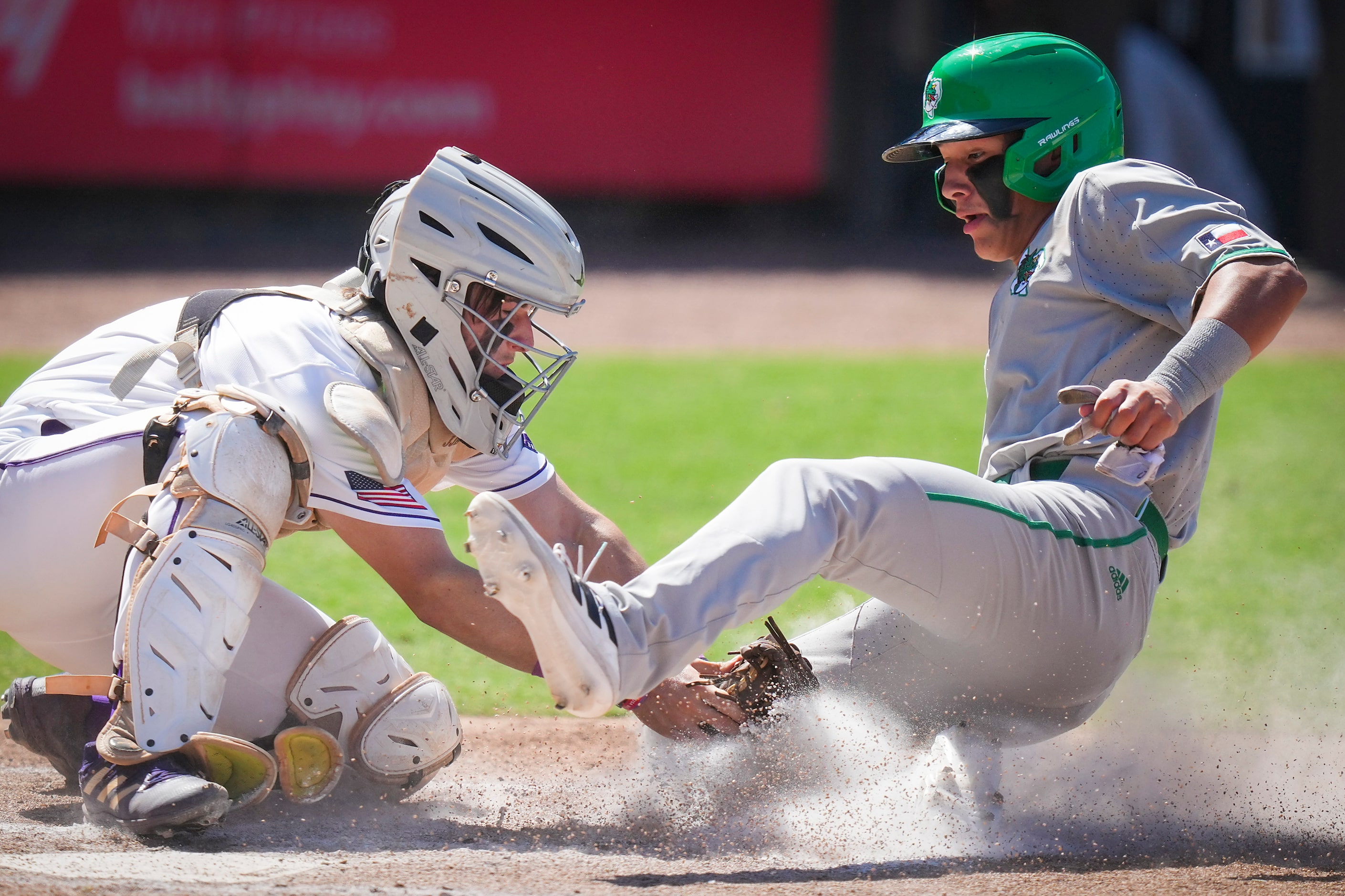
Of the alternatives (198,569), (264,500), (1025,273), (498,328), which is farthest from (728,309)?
(198,569)

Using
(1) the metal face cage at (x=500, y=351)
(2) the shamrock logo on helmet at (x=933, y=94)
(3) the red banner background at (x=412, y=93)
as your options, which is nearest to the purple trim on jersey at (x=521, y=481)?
(1) the metal face cage at (x=500, y=351)

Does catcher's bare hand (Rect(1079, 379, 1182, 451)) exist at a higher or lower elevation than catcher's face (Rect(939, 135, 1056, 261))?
lower

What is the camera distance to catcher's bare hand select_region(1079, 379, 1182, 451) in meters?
2.97

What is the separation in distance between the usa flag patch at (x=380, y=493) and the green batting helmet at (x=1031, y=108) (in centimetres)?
164

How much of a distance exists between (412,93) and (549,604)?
15.9m

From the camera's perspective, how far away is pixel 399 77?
17422 mm

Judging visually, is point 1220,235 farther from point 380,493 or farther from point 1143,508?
point 380,493

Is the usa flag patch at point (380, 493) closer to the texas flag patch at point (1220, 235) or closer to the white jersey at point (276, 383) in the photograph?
the white jersey at point (276, 383)

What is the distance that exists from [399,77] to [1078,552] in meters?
15.7

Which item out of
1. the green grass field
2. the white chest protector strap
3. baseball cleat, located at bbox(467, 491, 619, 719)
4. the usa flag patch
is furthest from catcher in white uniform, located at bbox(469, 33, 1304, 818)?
the green grass field

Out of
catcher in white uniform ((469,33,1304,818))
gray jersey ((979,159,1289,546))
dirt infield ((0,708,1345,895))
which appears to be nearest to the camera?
catcher in white uniform ((469,33,1304,818))

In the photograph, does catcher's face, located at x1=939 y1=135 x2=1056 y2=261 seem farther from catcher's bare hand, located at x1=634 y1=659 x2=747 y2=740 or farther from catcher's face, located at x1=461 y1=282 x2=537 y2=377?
catcher's bare hand, located at x1=634 y1=659 x2=747 y2=740

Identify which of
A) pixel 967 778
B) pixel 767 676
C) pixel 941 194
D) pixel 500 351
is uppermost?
pixel 941 194

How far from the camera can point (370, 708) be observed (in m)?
3.52
